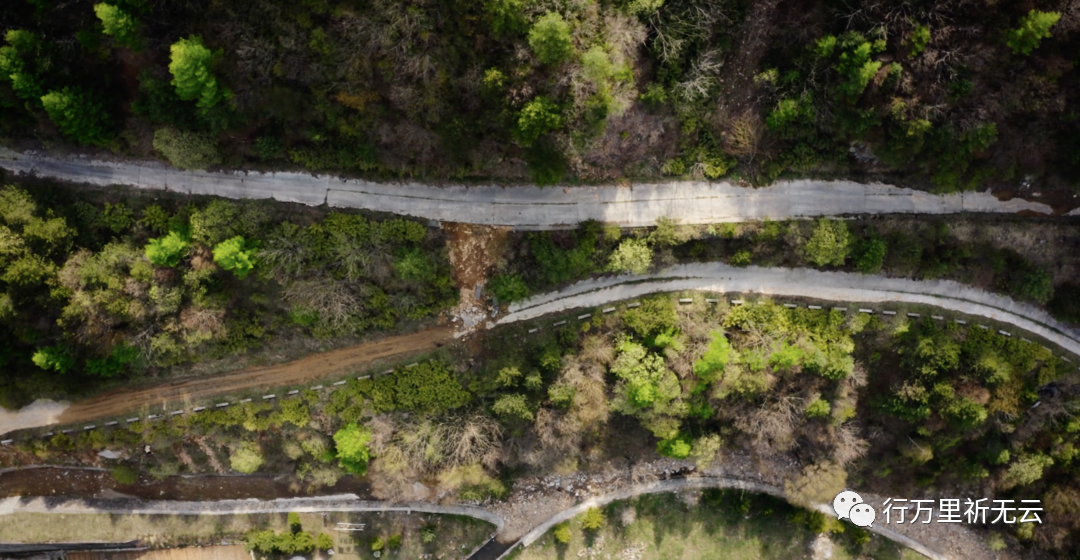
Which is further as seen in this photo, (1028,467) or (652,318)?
(1028,467)

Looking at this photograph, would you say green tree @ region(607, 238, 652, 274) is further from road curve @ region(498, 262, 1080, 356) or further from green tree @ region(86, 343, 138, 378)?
green tree @ region(86, 343, 138, 378)

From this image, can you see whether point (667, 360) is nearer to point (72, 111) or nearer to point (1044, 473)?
point (1044, 473)

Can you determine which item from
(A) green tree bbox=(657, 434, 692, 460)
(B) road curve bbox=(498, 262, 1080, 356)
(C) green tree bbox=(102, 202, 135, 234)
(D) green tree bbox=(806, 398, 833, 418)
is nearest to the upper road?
(C) green tree bbox=(102, 202, 135, 234)

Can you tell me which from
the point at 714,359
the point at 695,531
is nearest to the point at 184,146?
the point at 714,359

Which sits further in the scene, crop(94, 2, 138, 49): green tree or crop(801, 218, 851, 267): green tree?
crop(801, 218, 851, 267): green tree

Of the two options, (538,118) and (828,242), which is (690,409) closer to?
(828,242)
